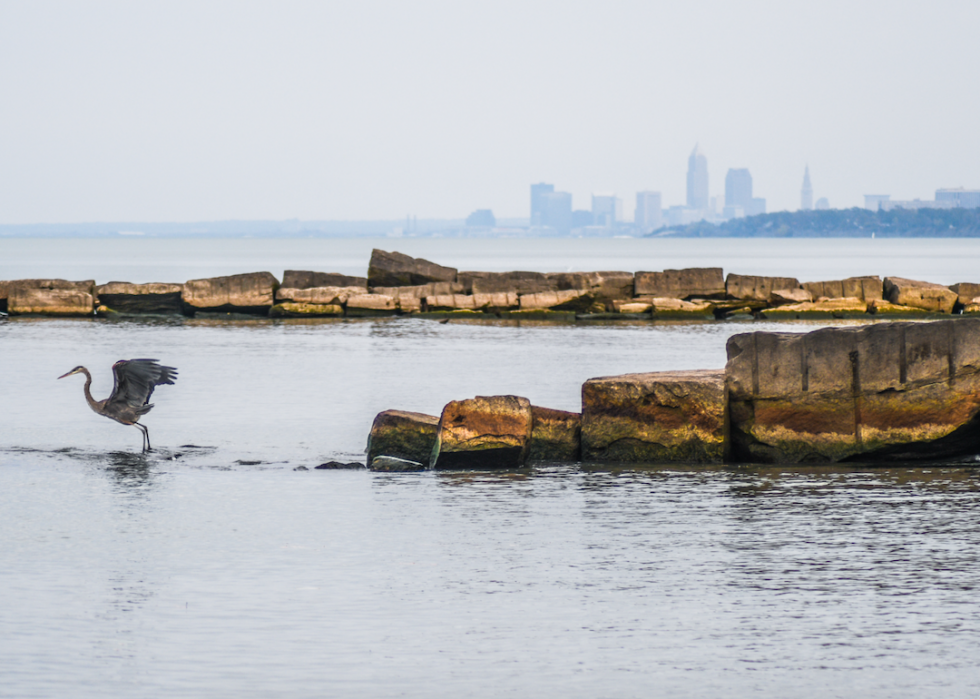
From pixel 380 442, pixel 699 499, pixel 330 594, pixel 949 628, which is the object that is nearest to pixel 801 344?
pixel 699 499

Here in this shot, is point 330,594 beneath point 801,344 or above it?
beneath

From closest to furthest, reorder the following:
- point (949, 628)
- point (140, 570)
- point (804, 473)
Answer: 1. point (949, 628)
2. point (140, 570)
3. point (804, 473)

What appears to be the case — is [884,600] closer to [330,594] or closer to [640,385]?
[330,594]

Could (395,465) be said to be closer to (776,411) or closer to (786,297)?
(776,411)

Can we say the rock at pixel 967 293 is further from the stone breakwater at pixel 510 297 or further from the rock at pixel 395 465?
the rock at pixel 395 465

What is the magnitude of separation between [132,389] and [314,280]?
2203 cm

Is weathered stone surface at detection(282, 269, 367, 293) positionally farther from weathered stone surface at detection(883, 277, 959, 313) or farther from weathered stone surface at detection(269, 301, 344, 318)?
weathered stone surface at detection(883, 277, 959, 313)

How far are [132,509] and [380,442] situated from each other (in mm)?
2658

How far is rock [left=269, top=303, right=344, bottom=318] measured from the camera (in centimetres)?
3192

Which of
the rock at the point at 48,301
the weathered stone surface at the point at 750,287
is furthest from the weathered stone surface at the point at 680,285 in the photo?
the rock at the point at 48,301

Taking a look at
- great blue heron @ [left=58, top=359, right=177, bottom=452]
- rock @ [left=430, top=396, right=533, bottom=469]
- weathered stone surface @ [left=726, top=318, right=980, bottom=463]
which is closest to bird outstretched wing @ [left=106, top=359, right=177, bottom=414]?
great blue heron @ [left=58, top=359, right=177, bottom=452]

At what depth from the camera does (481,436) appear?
10.5m

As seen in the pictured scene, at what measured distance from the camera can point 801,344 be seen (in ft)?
34.0

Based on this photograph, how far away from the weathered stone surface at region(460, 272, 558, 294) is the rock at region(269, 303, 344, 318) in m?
3.71
